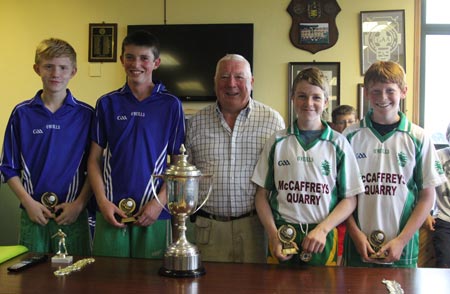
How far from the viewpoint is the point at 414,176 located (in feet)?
6.66

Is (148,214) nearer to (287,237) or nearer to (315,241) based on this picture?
(287,237)

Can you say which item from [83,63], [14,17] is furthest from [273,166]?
[14,17]

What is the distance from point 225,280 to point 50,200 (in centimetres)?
107

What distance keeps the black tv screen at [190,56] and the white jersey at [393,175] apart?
330cm

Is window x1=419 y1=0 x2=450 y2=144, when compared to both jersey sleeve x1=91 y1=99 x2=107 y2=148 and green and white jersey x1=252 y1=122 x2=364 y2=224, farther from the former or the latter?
jersey sleeve x1=91 y1=99 x2=107 y2=148

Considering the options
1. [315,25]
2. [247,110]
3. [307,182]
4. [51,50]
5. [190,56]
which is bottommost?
[307,182]

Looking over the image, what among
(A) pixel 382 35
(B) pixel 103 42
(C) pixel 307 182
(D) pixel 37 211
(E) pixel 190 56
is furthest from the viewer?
(B) pixel 103 42

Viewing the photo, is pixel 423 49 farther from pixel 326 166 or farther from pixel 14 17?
pixel 14 17

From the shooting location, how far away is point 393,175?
200 centimetres

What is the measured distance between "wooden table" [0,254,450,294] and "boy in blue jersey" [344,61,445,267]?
0.30 meters

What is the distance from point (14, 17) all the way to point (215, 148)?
4.28 m

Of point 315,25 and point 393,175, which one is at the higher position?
point 315,25

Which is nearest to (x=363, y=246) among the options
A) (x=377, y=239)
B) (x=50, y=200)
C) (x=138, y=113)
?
(x=377, y=239)

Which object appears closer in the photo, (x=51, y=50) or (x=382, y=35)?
(x=51, y=50)
